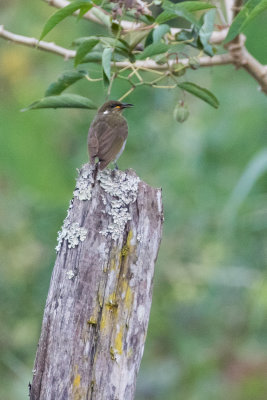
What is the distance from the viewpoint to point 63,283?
8.60ft

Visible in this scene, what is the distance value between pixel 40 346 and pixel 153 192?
654 mm

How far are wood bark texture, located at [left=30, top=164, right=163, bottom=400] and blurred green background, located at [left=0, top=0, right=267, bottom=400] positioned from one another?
234 centimetres

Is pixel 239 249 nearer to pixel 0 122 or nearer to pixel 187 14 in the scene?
pixel 0 122

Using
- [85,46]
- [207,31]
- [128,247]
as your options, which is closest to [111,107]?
[207,31]

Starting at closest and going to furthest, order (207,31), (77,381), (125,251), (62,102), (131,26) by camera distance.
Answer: (77,381) → (125,251) → (62,102) → (207,31) → (131,26)

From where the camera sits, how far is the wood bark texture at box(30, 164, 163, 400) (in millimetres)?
2578

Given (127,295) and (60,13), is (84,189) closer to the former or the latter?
(127,295)

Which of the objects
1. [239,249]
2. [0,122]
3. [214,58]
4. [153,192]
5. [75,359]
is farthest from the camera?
[239,249]

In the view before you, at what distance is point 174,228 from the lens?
245 inches

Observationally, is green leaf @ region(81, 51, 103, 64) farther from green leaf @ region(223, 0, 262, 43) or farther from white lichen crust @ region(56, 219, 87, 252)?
white lichen crust @ region(56, 219, 87, 252)

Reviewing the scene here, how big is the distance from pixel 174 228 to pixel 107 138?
9.75ft

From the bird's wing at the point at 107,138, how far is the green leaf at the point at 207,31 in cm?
50

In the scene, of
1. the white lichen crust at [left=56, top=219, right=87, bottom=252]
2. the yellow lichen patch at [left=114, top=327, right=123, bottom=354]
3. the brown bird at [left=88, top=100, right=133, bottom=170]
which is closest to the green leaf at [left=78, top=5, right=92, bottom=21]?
the brown bird at [left=88, top=100, right=133, bottom=170]

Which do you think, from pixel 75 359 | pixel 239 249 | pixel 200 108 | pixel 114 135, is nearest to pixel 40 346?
pixel 75 359
